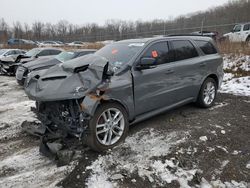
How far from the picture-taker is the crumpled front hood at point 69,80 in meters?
3.66

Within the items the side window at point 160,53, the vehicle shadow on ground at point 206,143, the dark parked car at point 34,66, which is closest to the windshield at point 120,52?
the side window at point 160,53

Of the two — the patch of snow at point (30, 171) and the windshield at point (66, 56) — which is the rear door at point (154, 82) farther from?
the windshield at point (66, 56)

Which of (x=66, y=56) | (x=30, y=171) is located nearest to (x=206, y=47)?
(x=30, y=171)

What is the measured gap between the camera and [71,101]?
12.4 feet

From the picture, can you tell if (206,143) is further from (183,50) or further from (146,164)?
(183,50)

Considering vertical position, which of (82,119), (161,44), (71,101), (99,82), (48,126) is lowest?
(48,126)

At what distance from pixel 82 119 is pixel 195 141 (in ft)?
6.61

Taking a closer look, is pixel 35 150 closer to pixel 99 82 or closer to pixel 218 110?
pixel 99 82

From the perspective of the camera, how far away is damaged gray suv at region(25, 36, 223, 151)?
3734mm

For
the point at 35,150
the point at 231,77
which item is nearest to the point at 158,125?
the point at 35,150

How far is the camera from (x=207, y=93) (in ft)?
20.0

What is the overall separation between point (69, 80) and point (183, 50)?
2.80 m

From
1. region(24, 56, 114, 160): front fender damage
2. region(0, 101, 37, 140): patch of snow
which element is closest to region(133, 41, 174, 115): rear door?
region(24, 56, 114, 160): front fender damage

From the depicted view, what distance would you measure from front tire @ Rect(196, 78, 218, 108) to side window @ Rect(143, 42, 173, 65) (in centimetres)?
141
